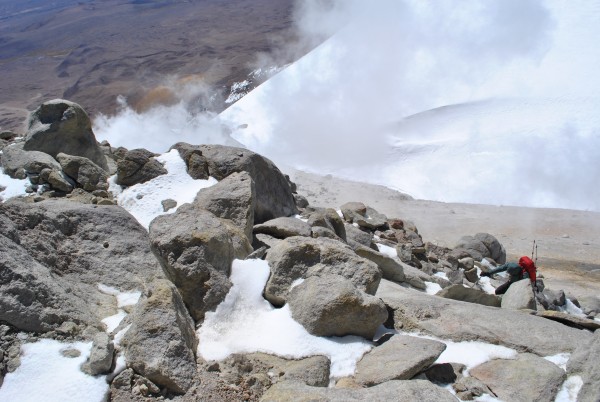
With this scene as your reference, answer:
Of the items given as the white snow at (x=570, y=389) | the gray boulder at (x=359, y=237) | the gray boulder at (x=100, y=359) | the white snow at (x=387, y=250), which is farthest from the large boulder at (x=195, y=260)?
the white snow at (x=387, y=250)

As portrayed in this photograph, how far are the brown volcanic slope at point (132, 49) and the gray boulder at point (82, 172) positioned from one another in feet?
102

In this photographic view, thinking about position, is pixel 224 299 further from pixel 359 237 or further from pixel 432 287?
pixel 359 237

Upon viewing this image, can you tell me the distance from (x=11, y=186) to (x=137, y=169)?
6.41 ft

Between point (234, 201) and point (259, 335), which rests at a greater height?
point (234, 201)

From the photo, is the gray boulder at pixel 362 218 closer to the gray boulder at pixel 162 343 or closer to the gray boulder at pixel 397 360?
the gray boulder at pixel 397 360

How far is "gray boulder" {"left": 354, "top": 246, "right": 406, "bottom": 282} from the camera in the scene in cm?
681

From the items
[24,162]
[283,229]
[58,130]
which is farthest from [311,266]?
[58,130]

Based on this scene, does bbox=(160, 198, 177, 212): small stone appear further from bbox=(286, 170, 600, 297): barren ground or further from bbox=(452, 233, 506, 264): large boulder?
bbox=(286, 170, 600, 297): barren ground

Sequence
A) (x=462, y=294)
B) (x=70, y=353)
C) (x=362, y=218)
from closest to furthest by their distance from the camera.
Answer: (x=70, y=353)
(x=462, y=294)
(x=362, y=218)

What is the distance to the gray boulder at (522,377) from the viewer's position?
373 centimetres

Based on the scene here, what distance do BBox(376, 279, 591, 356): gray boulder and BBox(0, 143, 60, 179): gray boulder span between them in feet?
20.6

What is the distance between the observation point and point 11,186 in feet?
26.6

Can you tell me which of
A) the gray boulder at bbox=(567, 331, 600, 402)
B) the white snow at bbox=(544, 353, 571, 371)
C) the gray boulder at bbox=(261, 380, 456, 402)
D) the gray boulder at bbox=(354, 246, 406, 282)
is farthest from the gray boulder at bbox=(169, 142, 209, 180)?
the gray boulder at bbox=(567, 331, 600, 402)

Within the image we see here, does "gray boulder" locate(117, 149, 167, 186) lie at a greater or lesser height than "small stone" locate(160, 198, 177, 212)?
greater
